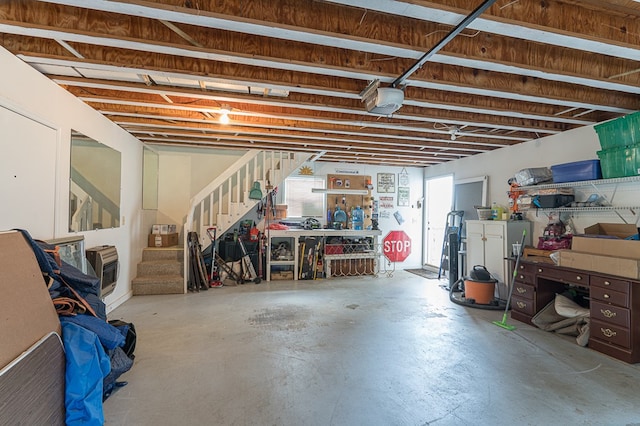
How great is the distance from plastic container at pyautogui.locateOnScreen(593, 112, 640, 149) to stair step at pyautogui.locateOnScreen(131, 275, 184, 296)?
628 centimetres

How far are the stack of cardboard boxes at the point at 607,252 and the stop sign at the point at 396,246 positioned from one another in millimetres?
4049

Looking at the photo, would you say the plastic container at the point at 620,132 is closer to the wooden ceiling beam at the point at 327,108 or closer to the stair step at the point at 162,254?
the wooden ceiling beam at the point at 327,108

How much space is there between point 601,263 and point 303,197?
5.22 metres

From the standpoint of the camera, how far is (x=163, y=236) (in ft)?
18.7

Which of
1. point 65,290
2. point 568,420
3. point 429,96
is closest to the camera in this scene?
point 568,420

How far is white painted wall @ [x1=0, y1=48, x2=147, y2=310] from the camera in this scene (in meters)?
2.42

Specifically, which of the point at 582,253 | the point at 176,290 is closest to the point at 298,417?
the point at 582,253

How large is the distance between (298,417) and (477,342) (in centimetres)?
224

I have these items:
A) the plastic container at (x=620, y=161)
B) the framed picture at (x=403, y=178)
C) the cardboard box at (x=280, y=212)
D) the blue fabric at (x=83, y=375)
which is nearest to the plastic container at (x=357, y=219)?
the framed picture at (x=403, y=178)

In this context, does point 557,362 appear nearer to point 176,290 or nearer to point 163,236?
point 176,290

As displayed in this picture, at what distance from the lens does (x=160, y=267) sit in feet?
17.4

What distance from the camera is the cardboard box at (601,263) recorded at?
2.95 metres

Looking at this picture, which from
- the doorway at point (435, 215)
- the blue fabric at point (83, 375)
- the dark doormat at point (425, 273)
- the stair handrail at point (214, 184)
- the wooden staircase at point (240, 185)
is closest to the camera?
the blue fabric at point (83, 375)

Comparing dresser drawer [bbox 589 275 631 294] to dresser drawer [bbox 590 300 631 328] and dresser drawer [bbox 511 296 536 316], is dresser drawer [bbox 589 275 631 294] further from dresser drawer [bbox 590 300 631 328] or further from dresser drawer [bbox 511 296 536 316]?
dresser drawer [bbox 511 296 536 316]
